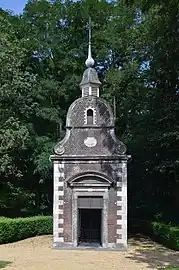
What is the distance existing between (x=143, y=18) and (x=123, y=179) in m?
10.9

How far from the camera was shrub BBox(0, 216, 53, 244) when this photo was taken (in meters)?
21.3

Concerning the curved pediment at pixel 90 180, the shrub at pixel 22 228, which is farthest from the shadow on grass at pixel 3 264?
the shrub at pixel 22 228

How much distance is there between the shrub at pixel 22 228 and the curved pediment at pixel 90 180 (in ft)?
14.8

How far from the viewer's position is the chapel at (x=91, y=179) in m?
19.7

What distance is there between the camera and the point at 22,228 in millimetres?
22672

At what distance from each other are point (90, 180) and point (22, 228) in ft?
18.5

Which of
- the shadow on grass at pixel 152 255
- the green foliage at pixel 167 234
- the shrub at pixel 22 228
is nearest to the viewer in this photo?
the shadow on grass at pixel 152 255

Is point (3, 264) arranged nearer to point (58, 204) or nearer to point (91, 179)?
point (58, 204)

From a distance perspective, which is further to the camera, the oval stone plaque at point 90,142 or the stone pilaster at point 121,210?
the oval stone plaque at point 90,142

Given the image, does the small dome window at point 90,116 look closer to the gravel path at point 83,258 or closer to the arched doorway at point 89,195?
the arched doorway at point 89,195

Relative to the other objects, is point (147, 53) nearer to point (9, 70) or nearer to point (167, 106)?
point (167, 106)

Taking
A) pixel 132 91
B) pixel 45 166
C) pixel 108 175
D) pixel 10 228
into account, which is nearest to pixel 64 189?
pixel 108 175

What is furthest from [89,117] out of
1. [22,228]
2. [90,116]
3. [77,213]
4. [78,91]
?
[78,91]

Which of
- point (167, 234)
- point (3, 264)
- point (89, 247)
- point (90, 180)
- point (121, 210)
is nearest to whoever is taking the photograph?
point (3, 264)
